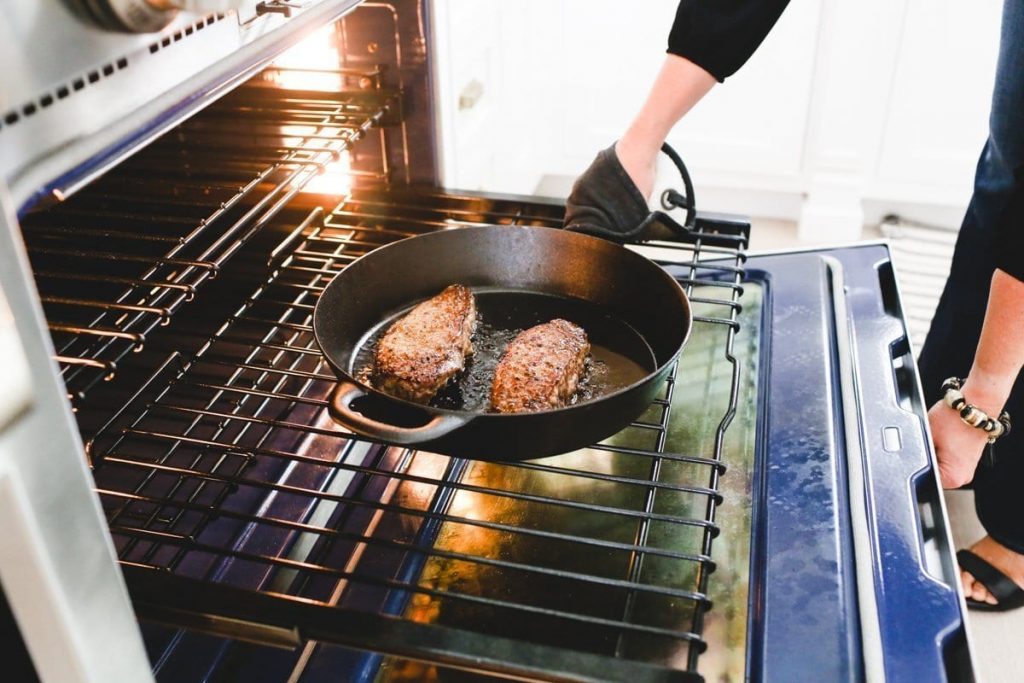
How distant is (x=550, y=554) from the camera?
828 millimetres

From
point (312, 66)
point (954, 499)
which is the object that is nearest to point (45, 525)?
point (312, 66)

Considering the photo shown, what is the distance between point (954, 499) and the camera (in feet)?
6.00

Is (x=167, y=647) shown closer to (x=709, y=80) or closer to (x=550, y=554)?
(x=550, y=554)

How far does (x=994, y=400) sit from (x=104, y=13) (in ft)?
3.58

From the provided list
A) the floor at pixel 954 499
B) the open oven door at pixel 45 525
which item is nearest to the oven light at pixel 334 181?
the open oven door at pixel 45 525

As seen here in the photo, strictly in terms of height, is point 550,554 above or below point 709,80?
below

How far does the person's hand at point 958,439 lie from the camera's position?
3.76 feet

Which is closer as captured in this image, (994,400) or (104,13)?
(104,13)

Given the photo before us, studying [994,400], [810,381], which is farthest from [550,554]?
[994,400]

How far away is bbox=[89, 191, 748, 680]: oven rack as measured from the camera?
0.62m

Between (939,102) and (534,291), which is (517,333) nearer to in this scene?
(534,291)

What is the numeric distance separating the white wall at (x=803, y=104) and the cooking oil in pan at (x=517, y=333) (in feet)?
3.41

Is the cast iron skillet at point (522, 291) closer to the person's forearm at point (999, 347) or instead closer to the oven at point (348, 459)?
the oven at point (348, 459)

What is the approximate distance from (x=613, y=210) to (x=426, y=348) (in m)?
0.34
